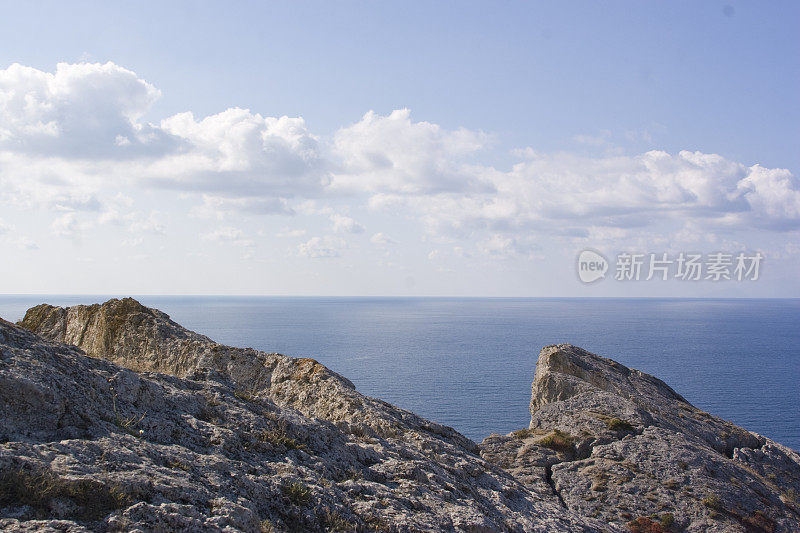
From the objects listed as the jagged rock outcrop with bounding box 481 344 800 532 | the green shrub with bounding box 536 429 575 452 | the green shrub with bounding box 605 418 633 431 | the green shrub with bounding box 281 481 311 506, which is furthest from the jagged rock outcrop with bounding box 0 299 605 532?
the green shrub with bounding box 605 418 633 431

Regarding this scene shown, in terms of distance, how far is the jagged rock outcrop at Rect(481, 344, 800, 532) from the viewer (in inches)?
738

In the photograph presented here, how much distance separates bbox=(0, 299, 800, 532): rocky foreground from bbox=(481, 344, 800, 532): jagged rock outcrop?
7cm

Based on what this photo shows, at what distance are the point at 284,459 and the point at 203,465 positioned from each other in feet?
6.21

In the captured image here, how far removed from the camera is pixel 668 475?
20.4 m

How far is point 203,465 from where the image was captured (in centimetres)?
930

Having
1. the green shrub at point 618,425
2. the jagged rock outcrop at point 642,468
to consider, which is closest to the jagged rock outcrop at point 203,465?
the jagged rock outcrop at point 642,468

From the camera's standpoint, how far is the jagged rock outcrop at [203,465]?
24.1 feet

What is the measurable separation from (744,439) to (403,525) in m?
27.8

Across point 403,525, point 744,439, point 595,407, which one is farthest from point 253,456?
point 744,439

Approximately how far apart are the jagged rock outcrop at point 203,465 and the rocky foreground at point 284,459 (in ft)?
0.10

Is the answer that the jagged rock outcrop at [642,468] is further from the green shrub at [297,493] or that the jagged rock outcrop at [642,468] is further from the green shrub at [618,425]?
the green shrub at [297,493]

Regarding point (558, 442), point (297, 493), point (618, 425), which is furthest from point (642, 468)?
point (297, 493)

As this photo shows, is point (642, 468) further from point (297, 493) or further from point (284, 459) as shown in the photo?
point (297, 493)

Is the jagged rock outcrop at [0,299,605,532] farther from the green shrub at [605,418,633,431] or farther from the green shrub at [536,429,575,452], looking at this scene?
the green shrub at [605,418,633,431]
